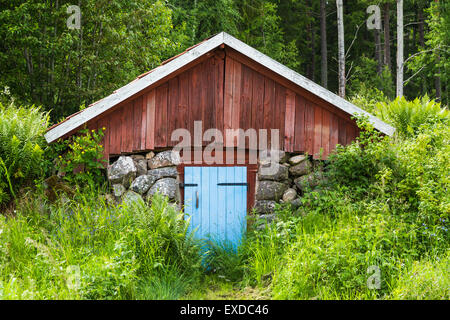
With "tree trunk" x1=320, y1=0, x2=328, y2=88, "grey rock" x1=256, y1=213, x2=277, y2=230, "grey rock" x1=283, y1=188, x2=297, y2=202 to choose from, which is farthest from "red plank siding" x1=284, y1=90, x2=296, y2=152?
"tree trunk" x1=320, y1=0, x2=328, y2=88

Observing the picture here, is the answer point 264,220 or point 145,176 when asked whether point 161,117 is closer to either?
point 145,176

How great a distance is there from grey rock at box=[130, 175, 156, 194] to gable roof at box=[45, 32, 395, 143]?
1376 millimetres

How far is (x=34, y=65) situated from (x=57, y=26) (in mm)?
1761

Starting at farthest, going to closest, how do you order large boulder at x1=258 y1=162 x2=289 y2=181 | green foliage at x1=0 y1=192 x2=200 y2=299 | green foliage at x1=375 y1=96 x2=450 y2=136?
green foliage at x1=375 y1=96 x2=450 y2=136 < large boulder at x1=258 y1=162 x2=289 y2=181 < green foliage at x1=0 y1=192 x2=200 y2=299

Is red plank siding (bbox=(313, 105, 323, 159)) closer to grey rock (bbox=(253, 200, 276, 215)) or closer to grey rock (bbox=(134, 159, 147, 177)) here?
grey rock (bbox=(253, 200, 276, 215))

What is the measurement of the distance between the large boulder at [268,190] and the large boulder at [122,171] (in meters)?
2.34

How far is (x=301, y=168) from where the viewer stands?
7598mm

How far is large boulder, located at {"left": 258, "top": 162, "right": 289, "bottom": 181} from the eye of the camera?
7.46m

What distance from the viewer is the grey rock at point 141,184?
23.5ft

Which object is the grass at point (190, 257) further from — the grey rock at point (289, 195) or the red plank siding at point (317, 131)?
the red plank siding at point (317, 131)

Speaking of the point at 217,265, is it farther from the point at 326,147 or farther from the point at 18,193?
the point at 18,193

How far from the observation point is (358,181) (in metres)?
7.25

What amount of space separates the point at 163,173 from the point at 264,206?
199 centimetres
